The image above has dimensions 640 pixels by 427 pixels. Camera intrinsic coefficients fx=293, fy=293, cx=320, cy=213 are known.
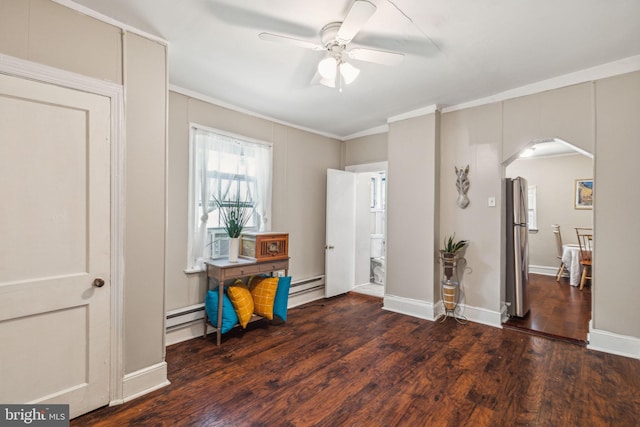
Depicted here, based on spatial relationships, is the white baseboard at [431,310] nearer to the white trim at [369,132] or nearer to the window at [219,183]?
the window at [219,183]

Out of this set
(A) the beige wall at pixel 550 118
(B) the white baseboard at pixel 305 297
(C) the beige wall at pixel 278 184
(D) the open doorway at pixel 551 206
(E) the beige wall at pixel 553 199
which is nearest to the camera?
(A) the beige wall at pixel 550 118

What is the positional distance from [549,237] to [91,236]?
7.73 meters

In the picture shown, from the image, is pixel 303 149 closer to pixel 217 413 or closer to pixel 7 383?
pixel 217 413

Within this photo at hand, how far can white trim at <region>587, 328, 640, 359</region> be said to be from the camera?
2.61m

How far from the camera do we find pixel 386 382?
2307 millimetres

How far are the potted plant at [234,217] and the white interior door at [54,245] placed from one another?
1.27m

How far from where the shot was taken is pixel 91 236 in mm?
1927

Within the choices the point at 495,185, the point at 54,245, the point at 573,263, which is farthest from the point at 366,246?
the point at 54,245

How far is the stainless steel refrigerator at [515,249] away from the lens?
350 centimetres

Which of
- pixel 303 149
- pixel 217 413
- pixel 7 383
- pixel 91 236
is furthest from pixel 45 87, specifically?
pixel 303 149

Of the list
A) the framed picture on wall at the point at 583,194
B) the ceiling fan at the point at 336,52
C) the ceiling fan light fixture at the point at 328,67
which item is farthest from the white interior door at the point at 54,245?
the framed picture on wall at the point at 583,194

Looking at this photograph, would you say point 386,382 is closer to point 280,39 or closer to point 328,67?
point 328,67

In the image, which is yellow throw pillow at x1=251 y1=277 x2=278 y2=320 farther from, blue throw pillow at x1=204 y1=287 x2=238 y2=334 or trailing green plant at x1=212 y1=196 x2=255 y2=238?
trailing green plant at x1=212 y1=196 x2=255 y2=238

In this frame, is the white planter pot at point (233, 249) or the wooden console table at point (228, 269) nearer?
the wooden console table at point (228, 269)
